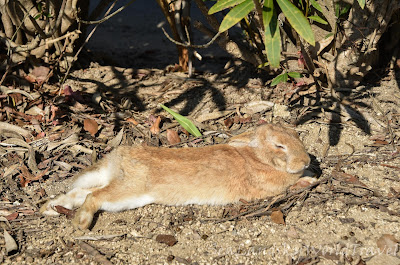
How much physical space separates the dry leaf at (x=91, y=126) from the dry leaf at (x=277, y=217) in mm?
2331

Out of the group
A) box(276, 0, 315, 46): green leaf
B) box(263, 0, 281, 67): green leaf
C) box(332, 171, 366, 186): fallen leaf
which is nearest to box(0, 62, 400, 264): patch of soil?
box(332, 171, 366, 186): fallen leaf

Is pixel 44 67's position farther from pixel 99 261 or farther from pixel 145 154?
pixel 99 261

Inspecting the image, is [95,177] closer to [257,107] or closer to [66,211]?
[66,211]

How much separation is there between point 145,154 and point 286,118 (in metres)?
2.02

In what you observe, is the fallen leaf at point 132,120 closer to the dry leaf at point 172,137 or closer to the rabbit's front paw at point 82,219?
the dry leaf at point 172,137

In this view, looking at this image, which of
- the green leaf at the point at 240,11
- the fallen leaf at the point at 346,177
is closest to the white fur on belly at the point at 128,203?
the green leaf at the point at 240,11

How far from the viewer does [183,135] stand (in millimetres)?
5293

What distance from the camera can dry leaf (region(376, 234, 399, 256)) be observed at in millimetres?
3502

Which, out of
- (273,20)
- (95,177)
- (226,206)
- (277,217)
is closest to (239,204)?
(226,206)

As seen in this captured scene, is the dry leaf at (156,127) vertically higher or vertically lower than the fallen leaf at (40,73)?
lower

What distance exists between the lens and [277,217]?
12.9 ft

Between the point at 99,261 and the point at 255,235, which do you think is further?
the point at 255,235

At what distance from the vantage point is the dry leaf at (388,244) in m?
3.50

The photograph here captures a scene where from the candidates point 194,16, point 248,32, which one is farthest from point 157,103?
point 194,16
